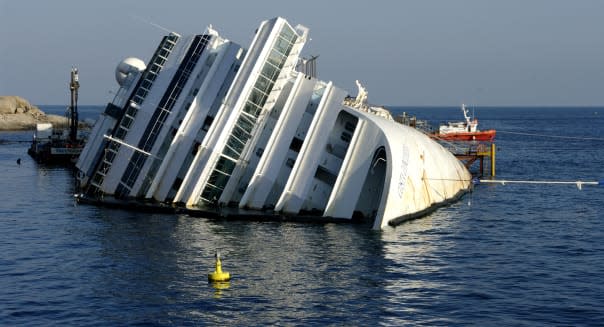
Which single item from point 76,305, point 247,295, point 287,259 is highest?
point 287,259

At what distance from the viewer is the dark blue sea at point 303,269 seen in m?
34.0

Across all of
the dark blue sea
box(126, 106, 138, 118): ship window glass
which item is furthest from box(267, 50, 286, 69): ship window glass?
the dark blue sea

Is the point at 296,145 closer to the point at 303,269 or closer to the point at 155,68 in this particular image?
the point at 155,68

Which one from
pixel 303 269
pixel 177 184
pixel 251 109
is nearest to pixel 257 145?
pixel 251 109

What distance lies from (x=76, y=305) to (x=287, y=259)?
1245cm

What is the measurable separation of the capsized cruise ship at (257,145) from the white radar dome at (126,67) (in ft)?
43.3

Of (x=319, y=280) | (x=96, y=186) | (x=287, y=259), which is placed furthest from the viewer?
(x=96, y=186)

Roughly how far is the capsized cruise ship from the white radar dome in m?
13.2

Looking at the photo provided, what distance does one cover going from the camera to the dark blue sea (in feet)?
112

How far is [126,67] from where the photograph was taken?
78188mm

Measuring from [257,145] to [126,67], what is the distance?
26.0 m

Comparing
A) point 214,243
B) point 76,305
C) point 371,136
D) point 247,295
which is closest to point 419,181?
point 371,136

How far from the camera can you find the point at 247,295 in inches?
1437

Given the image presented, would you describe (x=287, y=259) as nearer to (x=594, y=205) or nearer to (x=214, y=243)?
(x=214, y=243)
